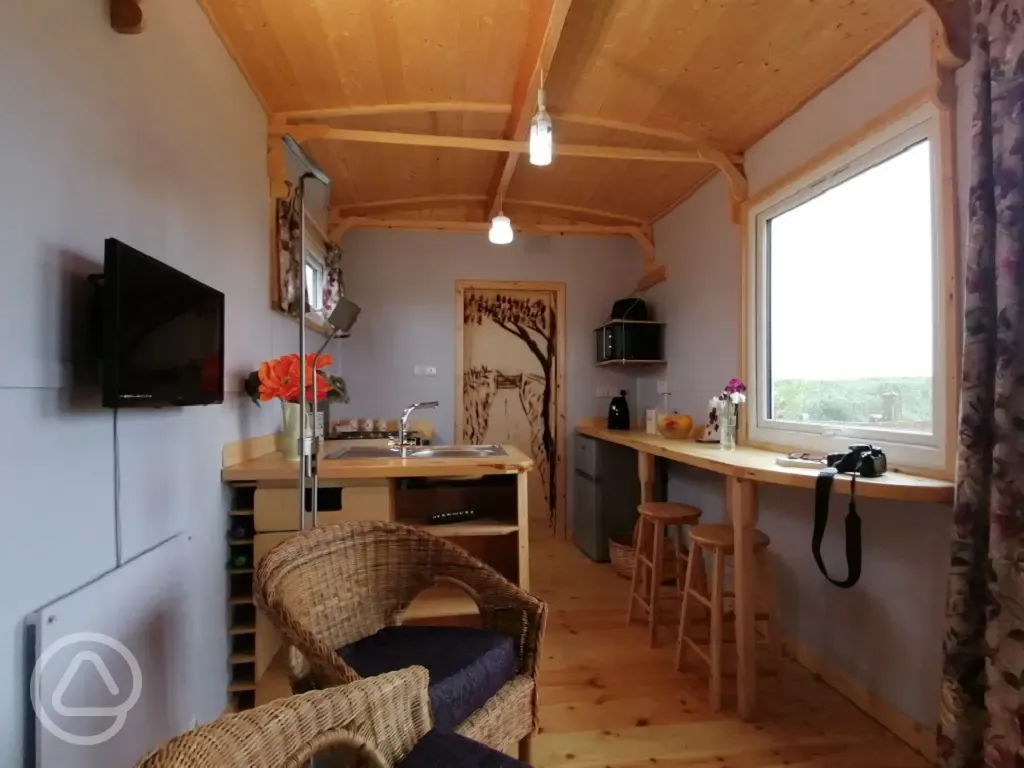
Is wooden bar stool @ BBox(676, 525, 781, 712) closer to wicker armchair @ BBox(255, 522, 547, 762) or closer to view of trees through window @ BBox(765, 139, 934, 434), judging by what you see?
view of trees through window @ BBox(765, 139, 934, 434)

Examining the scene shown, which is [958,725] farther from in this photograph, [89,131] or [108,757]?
[89,131]

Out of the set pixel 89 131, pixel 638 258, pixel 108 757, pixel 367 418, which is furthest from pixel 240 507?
pixel 638 258

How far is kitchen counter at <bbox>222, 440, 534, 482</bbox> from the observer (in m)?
1.98

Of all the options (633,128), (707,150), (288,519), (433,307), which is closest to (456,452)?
(288,519)

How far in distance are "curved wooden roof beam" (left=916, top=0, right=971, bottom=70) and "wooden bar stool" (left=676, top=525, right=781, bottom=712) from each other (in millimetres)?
1578

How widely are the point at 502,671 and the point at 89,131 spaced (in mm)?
1569

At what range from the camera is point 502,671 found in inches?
58.7

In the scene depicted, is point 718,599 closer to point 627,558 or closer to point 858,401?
point 858,401

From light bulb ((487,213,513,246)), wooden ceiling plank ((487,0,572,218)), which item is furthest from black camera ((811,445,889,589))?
light bulb ((487,213,513,246))

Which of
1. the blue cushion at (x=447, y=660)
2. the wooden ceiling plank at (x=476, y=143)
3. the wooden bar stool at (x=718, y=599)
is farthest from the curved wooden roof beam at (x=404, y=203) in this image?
the blue cushion at (x=447, y=660)

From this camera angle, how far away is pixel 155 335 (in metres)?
1.35

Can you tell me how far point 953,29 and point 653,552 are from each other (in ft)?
7.06

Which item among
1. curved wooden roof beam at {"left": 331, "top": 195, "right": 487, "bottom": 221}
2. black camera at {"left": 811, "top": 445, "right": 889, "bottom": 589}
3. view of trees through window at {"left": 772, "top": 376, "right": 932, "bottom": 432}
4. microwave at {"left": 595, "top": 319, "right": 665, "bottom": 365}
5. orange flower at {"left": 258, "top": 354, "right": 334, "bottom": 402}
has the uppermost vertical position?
curved wooden roof beam at {"left": 331, "top": 195, "right": 487, "bottom": 221}

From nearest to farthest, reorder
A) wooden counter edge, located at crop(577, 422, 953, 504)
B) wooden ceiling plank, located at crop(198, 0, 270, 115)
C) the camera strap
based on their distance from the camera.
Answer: wooden counter edge, located at crop(577, 422, 953, 504) < the camera strap < wooden ceiling plank, located at crop(198, 0, 270, 115)
